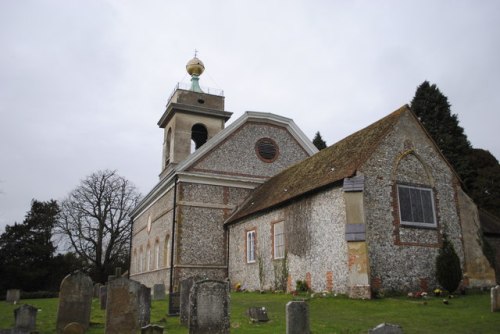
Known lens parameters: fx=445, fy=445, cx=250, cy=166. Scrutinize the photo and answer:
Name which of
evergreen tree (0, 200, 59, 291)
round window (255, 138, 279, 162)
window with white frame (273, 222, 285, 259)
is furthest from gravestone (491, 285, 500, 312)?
evergreen tree (0, 200, 59, 291)

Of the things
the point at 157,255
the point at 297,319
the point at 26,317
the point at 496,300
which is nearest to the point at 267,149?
the point at 157,255

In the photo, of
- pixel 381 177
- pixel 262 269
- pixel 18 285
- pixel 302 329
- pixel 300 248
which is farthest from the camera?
pixel 18 285

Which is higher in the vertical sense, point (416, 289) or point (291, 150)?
point (291, 150)

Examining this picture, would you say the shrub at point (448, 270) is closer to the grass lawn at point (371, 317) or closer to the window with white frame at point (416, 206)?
the grass lawn at point (371, 317)

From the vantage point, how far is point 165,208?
1072 inches

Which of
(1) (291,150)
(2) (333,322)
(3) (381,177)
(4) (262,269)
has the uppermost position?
(1) (291,150)

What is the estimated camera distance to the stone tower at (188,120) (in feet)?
98.3

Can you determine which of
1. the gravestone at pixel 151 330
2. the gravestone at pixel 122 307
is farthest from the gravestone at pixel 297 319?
the gravestone at pixel 122 307

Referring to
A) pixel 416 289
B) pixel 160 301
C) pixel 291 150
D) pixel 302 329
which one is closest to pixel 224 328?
pixel 302 329

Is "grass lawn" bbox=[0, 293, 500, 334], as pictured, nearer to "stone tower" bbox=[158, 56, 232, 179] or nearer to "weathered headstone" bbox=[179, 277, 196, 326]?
"weathered headstone" bbox=[179, 277, 196, 326]

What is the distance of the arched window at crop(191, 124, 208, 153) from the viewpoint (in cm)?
3161

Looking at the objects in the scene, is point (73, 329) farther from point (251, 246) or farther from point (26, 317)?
point (251, 246)

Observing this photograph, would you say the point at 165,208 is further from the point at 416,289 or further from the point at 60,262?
the point at 60,262

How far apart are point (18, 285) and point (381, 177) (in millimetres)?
34795
